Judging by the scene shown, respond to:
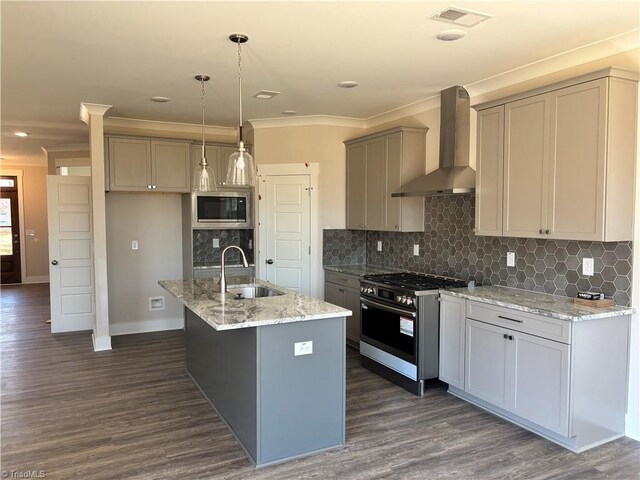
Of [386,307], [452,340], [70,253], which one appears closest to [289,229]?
[386,307]

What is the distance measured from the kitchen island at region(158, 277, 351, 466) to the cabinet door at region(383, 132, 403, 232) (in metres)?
2.10

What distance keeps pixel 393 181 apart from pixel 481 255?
1293 millimetres

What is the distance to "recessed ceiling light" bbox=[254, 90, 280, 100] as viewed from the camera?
15.5 feet

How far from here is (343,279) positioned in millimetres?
5586

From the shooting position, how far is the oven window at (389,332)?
4.20m

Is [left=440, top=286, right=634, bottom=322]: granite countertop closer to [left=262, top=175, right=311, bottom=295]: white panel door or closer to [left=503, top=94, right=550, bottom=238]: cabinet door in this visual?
[left=503, top=94, right=550, bottom=238]: cabinet door

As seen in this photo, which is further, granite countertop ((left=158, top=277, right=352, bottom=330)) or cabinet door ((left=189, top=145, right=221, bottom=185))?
cabinet door ((left=189, top=145, right=221, bottom=185))

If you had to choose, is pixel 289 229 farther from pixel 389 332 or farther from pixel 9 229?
pixel 9 229

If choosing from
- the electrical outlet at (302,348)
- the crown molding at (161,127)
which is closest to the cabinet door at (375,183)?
the crown molding at (161,127)

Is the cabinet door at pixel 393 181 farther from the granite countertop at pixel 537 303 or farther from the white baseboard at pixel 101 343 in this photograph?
the white baseboard at pixel 101 343

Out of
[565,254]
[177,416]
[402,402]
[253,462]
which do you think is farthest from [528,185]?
[177,416]

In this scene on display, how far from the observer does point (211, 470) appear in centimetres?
294

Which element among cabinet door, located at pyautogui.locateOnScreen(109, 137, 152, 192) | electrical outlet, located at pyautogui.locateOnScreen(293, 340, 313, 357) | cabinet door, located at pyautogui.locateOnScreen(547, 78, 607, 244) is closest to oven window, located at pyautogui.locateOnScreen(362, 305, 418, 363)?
electrical outlet, located at pyautogui.locateOnScreen(293, 340, 313, 357)

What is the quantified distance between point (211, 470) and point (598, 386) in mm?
2565
